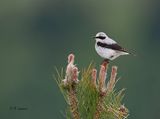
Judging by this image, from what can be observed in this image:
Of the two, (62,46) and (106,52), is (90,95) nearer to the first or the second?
(106,52)

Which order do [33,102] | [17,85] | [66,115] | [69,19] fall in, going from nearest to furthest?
[66,115] < [33,102] < [17,85] < [69,19]

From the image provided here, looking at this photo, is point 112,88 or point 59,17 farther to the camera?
point 59,17

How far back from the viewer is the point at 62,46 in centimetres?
Result: 4166

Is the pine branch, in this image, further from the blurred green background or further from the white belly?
the blurred green background

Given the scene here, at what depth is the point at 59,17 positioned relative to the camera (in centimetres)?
4716

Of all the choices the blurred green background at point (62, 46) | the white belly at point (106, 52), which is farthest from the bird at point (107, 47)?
the blurred green background at point (62, 46)

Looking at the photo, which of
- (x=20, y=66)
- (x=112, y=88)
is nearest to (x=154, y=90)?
(x=20, y=66)

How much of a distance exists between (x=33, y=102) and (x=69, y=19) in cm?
1348

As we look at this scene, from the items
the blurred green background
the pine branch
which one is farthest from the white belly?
the blurred green background

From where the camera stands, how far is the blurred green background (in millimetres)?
33688

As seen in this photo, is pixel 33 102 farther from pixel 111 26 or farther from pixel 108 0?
pixel 108 0

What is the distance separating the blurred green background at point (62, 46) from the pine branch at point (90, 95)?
2574 centimetres

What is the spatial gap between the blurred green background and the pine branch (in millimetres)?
25744

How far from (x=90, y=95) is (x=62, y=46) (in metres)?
37.3
